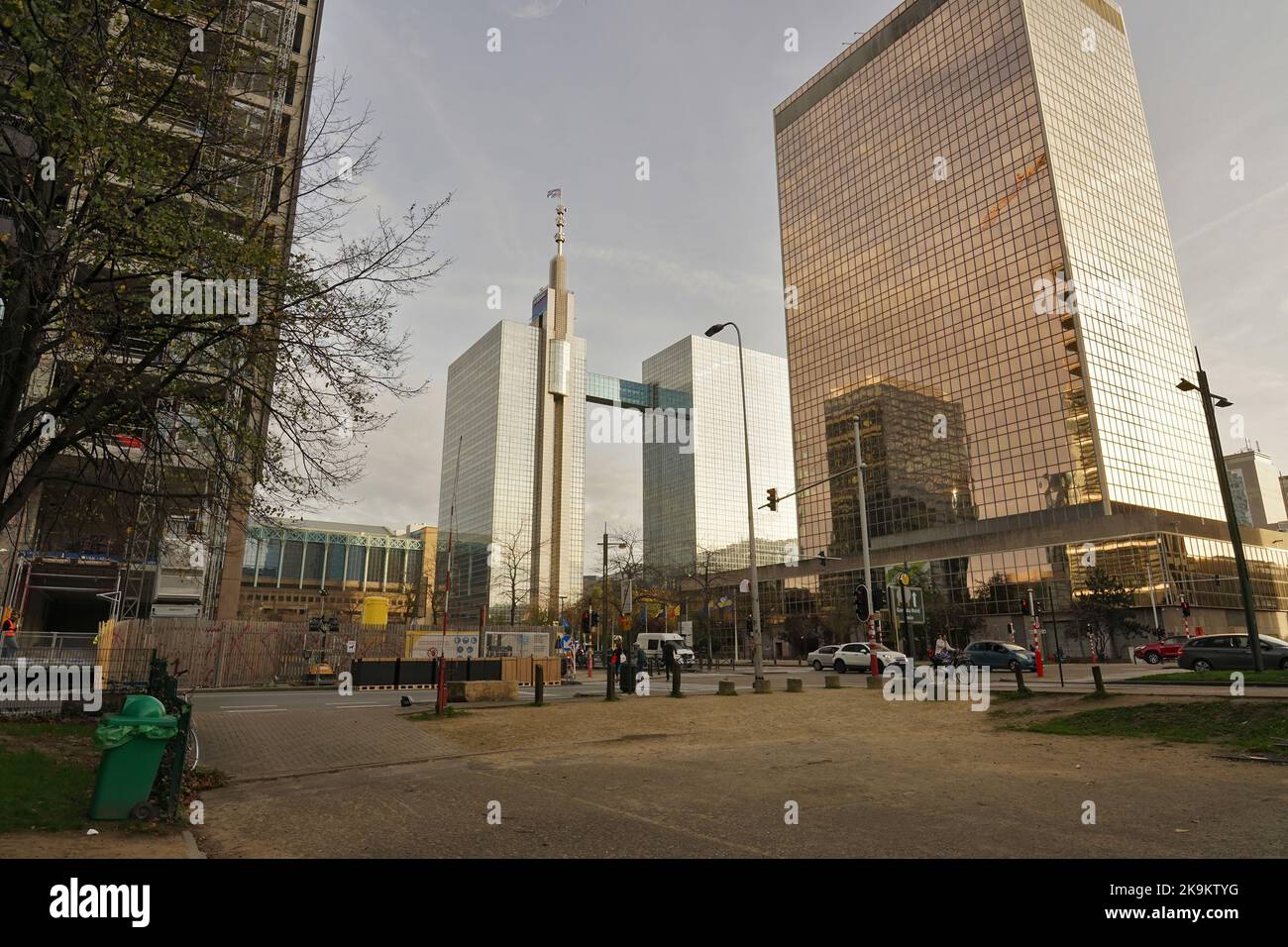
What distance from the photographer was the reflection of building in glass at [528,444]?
137500 millimetres

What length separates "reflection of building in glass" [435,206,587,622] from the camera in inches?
5413

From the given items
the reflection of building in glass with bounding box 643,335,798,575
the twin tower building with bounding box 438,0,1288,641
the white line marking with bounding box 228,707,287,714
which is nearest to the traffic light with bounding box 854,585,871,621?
the white line marking with bounding box 228,707,287,714

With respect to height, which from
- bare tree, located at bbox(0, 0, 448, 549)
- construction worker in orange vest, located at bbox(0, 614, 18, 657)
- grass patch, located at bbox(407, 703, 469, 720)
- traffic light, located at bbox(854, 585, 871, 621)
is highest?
bare tree, located at bbox(0, 0, 448, 549)

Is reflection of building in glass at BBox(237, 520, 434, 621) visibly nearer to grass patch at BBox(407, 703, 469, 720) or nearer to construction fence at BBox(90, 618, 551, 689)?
construction fence at BBox(90, 618, 551, 689)

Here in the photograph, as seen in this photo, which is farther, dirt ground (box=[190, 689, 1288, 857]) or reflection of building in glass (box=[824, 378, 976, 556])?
reflection of building in glass (box=[824, 378, 976, 556])

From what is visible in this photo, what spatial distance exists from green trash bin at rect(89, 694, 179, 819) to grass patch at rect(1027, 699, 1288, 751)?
14.1 m

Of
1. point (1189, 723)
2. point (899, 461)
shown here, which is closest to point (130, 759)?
point (1189, 723)

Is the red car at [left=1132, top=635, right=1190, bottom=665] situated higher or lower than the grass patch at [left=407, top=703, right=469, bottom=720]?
higher

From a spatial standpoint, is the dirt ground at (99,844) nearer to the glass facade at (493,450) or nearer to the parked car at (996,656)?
the parked car at (996,656)

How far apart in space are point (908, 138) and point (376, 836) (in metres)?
120

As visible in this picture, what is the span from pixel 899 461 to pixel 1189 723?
8641cm

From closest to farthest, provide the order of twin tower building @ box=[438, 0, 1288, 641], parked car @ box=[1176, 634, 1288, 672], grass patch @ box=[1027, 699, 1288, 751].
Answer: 1. grass patch @ box=[1027, 699, 1288, 751]
2. parked car @ box=[1176, 634, 1288, 672]
3. twin tower building @ box=[438, 0, 1288, 641]

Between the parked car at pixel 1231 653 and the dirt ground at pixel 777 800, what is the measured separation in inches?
653
